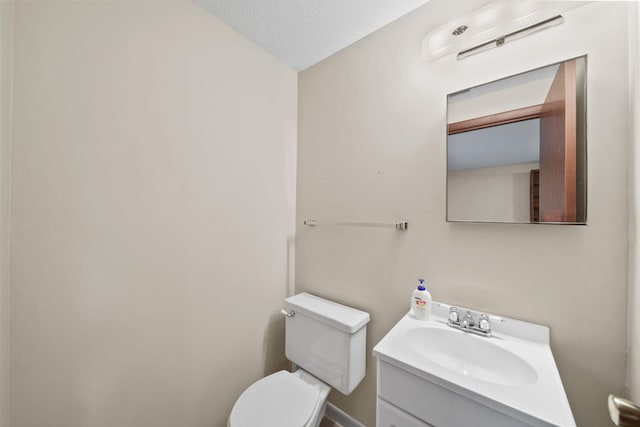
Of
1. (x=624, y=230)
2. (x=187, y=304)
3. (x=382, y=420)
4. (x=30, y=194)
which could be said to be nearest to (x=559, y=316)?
(x=624, y=230)

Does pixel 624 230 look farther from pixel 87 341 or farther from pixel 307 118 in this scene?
pixel 87 341

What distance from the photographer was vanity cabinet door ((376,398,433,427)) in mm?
757

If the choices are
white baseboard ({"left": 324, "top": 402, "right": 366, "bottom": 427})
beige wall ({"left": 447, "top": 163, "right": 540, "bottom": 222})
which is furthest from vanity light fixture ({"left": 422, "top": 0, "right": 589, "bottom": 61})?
white baseboard ({"left": 324, "top": 402, "right": 366, "bottom": 427})

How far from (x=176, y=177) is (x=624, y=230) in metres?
1.73

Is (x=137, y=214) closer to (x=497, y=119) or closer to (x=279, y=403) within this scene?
(x=279, y=403)

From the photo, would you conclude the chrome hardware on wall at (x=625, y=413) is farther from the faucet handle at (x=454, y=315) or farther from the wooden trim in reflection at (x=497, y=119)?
the wooden trim in reflection at (x=497, y=119)

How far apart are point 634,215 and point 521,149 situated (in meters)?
0.37

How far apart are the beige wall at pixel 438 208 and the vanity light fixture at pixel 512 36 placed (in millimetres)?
38

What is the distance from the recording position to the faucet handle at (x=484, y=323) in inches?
36.7

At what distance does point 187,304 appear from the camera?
117 cm

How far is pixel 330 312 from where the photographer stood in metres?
1.30

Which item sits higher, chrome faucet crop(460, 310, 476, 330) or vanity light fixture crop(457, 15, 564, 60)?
vanity light fixture crop(457, 15, 564, 60)

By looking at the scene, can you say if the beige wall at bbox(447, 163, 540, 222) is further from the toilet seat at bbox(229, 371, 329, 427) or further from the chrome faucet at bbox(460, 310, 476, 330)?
the toilet seat at bbox(229, 371, 329, 427)

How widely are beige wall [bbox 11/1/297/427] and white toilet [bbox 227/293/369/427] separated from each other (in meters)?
0.27
